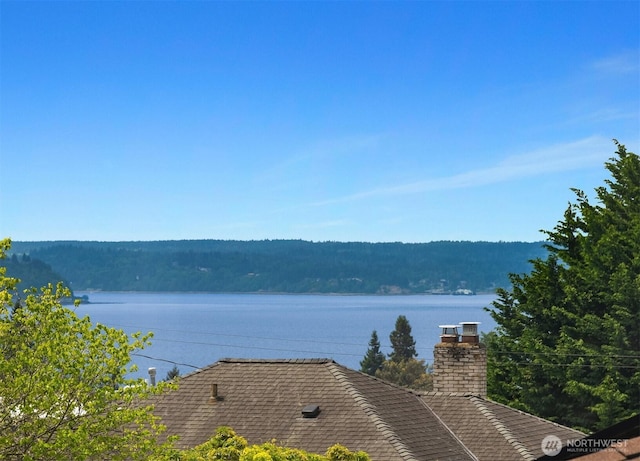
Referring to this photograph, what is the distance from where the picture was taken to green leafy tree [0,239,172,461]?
55.8 ft

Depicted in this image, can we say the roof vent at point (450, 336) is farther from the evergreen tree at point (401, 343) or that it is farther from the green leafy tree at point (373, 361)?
the green leafy tree at point (373, 361)

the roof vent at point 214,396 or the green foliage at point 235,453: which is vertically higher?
the roof vent at point 214,396

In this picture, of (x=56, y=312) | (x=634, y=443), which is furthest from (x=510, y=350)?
(x=634, y=443)

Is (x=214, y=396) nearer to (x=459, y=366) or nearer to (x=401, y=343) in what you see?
(x=459, y=366)

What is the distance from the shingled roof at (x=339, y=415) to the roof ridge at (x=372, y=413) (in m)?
0.03

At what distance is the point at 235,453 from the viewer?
803 inches

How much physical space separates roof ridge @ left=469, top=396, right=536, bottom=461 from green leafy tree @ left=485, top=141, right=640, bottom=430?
10959mm

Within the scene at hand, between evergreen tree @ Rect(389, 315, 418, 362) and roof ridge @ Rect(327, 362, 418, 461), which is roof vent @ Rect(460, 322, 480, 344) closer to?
roof ridge @ Rect(327, 362, 418, 461)

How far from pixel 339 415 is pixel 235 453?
549 centimetres

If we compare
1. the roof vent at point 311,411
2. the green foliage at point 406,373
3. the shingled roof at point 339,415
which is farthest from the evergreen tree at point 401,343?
the roof vent at point 311,411

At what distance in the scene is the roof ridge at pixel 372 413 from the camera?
77.7 ft

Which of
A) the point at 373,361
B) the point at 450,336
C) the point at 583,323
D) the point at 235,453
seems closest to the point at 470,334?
the point at 450,336

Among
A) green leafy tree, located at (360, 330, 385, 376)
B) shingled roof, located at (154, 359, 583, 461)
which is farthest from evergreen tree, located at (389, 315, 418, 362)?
shingled roof, located at (154, 359, 583, 461)

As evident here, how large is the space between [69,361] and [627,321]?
27010 mm
